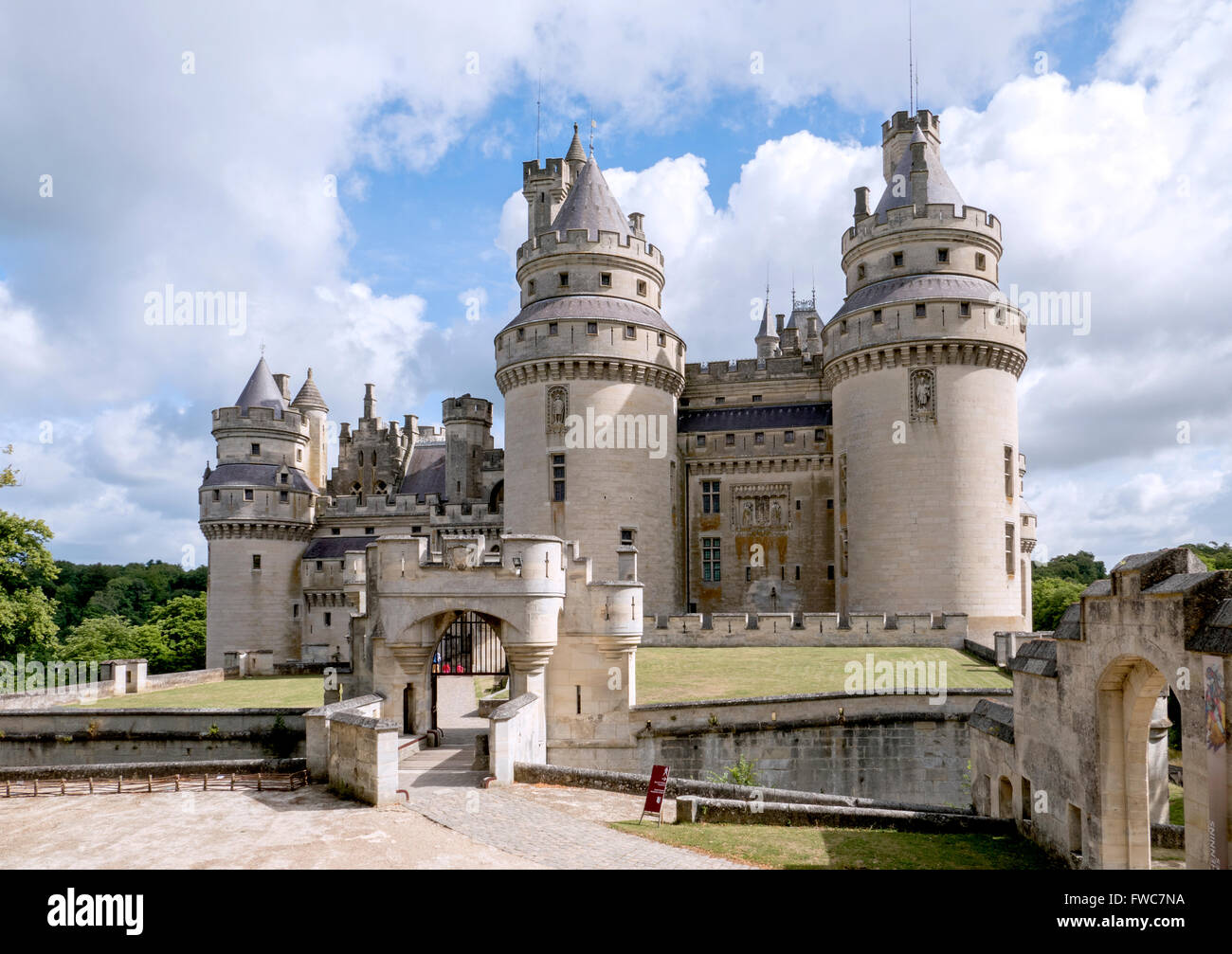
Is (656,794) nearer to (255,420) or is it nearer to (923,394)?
(923,394)

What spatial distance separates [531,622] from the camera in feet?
59.9

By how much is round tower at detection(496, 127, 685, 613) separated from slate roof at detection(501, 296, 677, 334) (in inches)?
2.2

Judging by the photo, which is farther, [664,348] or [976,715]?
[664,348]

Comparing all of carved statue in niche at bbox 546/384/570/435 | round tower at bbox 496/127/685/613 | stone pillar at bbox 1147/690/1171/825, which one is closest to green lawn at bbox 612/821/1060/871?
stone pillar at bbox 1147/690/1171/825

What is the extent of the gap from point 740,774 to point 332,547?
113 feet

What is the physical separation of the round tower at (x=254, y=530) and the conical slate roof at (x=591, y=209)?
2027 cm

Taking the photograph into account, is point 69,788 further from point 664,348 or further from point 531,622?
point 664,348

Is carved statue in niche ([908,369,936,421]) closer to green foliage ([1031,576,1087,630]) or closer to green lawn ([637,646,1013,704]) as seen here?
green lawn ([637,646,1013,704])

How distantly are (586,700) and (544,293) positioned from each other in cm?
2346

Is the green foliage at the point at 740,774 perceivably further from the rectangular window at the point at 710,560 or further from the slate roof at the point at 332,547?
the slate roof at the point at 332,547

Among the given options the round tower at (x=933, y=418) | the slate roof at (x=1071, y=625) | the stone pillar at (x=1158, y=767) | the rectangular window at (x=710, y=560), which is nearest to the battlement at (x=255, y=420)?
the rectangular window at (x=710, y=560)

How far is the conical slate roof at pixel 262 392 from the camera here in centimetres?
4853

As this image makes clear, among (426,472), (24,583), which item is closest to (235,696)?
(24,583)
